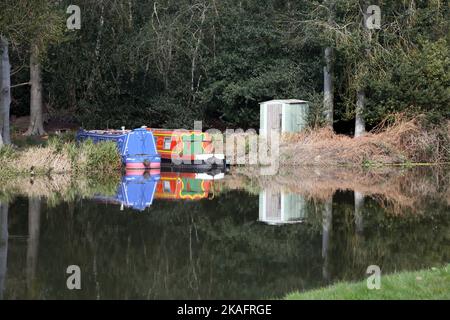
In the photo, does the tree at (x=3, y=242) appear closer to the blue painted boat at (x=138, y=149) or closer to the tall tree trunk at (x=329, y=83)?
the blue painted boat at (x=138, y=149)

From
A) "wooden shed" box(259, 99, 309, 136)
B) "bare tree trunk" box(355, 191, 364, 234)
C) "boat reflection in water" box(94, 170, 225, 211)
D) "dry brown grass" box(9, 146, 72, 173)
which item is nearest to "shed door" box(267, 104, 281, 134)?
"wooden shed" box(259, 99, 309, 136)

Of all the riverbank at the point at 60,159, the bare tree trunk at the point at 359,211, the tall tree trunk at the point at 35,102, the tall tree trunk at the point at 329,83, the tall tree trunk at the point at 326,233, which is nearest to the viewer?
the tall tree trunk at the point at 326,233

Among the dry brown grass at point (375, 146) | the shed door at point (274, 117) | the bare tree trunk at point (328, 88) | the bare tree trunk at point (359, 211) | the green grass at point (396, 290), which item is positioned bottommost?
the green grass at point (396, 290)

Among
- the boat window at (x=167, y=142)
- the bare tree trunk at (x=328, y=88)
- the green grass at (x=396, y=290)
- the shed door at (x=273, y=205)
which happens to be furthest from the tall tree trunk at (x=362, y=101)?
the green grass at (x=396, y=290)

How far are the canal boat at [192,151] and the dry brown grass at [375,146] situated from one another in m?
2.97

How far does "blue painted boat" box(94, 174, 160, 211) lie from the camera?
60.3ft

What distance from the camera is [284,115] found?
105 feet

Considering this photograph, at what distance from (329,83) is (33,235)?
839 inches

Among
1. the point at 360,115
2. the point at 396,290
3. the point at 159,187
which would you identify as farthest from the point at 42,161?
the point at 396,290

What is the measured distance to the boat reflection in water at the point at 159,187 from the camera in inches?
746

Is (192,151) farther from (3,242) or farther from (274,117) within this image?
(3,242)

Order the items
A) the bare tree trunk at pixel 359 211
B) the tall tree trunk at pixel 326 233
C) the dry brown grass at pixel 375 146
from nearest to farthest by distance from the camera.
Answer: the tall tree trunk at pixel 326 233 < the bare tree trunk at pixel 359 211 < the dry brown grass at pixel 375 146

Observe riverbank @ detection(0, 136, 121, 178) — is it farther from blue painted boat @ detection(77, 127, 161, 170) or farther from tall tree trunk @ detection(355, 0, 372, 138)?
tall tree trunk @ detection(355, 0, 372, 138)

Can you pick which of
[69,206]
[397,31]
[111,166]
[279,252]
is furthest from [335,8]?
[279,252]
